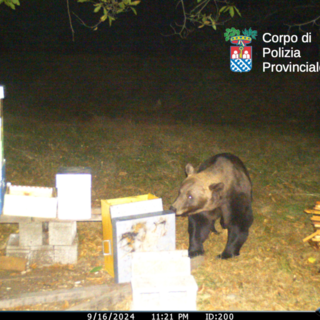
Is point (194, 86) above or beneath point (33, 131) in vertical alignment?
above

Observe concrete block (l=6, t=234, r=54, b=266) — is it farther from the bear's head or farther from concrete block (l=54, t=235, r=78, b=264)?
the bear's head

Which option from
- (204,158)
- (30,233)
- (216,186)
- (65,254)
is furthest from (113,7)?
(204,158)

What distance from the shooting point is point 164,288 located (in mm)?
3592

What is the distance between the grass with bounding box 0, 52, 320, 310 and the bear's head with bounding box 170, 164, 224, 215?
73cm

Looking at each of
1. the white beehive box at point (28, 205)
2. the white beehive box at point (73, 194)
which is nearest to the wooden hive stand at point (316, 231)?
the white beehive box at point (73, 194)

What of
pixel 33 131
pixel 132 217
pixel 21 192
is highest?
pixel 33 131

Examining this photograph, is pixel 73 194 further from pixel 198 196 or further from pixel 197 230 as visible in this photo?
pixel 197 230

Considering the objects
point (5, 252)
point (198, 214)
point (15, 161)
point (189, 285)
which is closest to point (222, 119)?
point (15, 161)

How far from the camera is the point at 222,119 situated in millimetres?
12344

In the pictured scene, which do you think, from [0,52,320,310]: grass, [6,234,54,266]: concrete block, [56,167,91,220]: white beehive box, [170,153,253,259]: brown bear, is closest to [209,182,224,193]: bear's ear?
[170,153,253,259]: brown bear

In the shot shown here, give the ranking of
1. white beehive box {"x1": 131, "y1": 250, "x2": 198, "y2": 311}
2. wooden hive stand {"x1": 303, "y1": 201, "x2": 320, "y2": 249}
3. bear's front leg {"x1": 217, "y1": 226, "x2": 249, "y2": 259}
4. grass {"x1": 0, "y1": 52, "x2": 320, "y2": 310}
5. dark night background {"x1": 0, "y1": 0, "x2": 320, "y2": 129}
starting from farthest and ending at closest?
dark night background {"x1": 0, "y1": 0, "x2": 320, "y2": 129} → wooden hive stand {"x1": 303, "y1": 201, "x2": 320, "y2": 249} → bear's front leg {"x1": 217, "y1": 226, "x2": 249, "y2": 259} → grass {"x1": 0, "y1": 52, "x2": 320, "y2": 310} → white beehive box {"x1": 131, "y1": 250, "x2": 198, "y2": 311}

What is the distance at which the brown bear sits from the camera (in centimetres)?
482

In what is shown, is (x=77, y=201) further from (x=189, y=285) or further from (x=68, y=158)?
(x=68, y=158)

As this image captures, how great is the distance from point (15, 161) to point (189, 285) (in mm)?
5561
